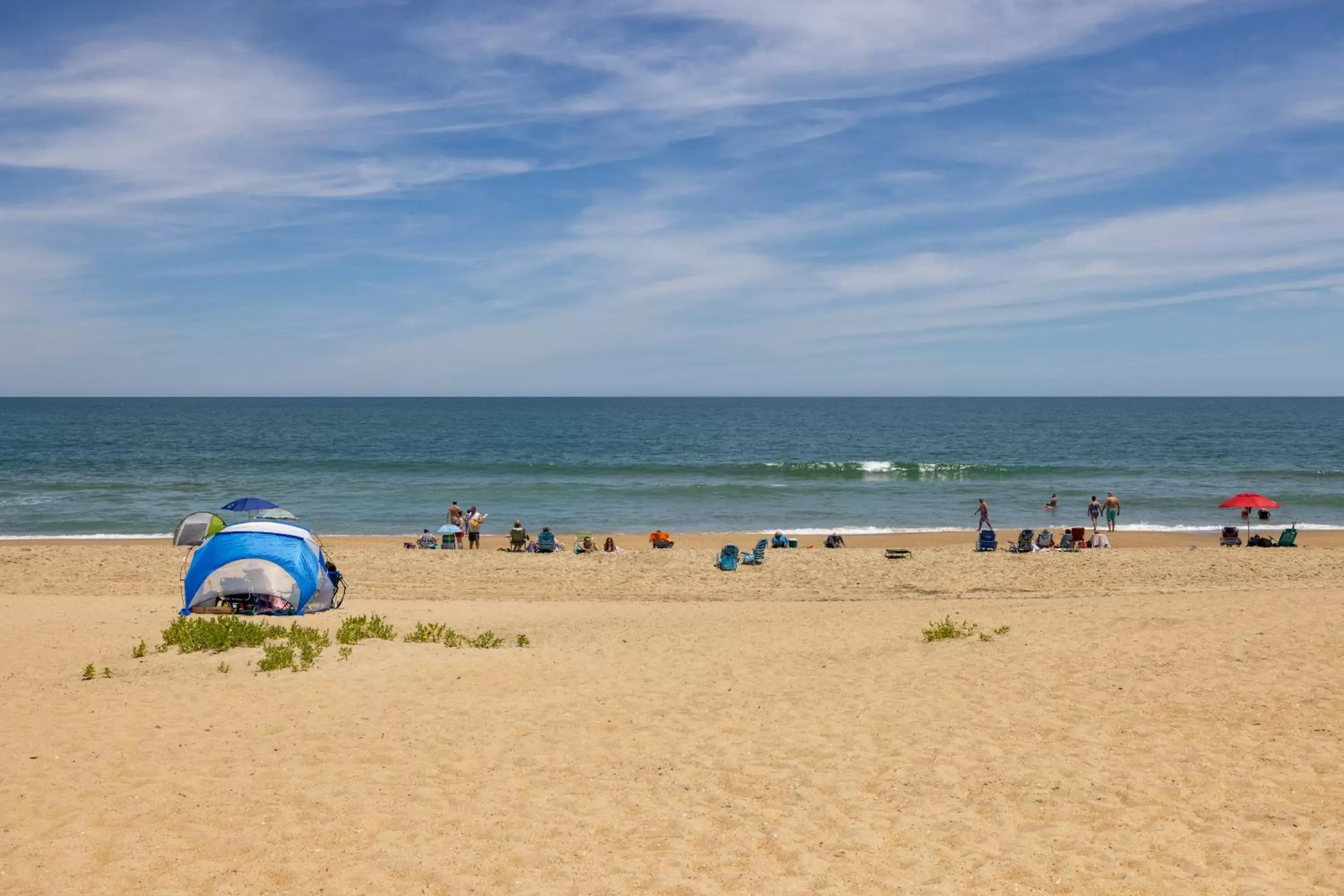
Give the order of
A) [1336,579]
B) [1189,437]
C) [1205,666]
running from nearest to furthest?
[1205,666], [1336,579], [1189,437]

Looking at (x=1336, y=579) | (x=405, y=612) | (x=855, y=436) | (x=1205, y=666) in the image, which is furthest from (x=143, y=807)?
(x=855, y=436)

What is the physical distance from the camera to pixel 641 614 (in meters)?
18.1

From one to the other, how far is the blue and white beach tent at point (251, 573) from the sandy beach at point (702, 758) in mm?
801

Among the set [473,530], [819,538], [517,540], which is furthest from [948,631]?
[473,530]

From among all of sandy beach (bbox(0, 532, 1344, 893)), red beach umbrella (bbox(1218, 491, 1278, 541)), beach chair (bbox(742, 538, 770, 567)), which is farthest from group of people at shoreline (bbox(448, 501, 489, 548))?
red beach umbrella (bbox(1218, 491, 1278, 541))

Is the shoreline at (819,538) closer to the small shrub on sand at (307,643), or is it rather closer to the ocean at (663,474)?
the ocean at (663,474)

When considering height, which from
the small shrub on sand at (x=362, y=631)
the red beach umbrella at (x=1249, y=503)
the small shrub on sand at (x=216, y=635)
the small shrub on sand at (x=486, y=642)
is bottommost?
the small shrub on sand at (x=486, y=642)

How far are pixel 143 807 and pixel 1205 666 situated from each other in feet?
38.0

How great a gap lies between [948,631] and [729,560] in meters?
10.6

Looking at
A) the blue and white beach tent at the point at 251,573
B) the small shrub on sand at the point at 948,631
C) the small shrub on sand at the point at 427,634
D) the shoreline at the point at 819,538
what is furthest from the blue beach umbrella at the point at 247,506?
the small shrub on sand at the point at 948,631

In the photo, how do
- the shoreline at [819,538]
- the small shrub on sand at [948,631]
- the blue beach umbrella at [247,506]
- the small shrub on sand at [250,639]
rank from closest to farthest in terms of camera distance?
the small shrub on sand at [250,639] < the small shrub on sand at [948,631] < the blue beach umbrella at [247,506] < the shoreline at [819,538]

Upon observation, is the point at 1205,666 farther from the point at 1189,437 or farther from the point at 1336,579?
the point at 1189,437

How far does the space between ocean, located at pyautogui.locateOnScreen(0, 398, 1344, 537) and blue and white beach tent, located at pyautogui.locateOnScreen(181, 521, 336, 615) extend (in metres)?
17.2

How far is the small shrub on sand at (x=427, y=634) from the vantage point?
47.3 ft
